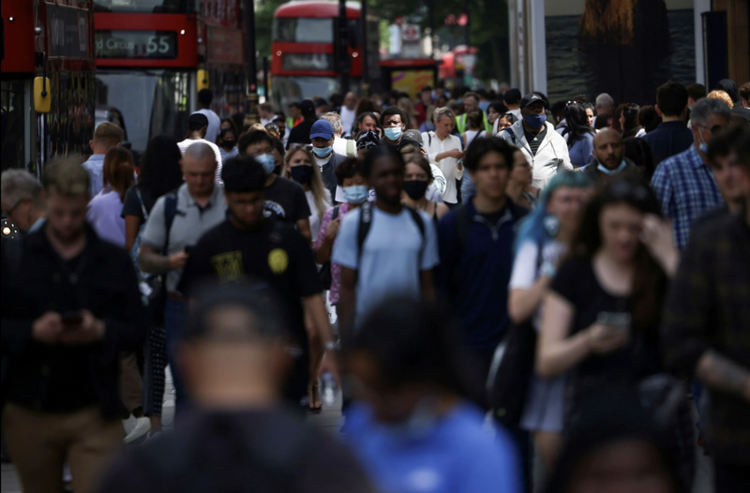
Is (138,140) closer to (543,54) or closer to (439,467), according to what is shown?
(543,54)

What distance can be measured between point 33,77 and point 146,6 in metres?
7.12

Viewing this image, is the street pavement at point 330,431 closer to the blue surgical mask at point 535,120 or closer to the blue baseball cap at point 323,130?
the blue baseball cap at point 323,130

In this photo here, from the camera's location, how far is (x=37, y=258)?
480 centimetres

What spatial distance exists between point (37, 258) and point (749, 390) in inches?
101

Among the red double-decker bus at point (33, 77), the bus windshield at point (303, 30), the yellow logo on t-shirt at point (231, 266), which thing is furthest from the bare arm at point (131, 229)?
the bus windshield at point (303, 30)

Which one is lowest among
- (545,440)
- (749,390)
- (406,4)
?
(545,440)

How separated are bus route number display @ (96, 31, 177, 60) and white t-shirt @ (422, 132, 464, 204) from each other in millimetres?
6489

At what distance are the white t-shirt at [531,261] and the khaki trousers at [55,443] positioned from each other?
161 cm

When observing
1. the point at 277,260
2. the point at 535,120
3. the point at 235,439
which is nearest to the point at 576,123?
the point at 535,120

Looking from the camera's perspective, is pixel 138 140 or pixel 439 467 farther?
pixel 138 140

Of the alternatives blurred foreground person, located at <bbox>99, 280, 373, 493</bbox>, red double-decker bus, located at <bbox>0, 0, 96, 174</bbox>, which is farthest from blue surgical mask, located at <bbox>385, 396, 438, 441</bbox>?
red double-decker bus, located at <bbox>0, 0, 96, 174</bbox>

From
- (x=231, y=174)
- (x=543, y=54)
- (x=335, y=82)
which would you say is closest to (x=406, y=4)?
(x=335, y=82)

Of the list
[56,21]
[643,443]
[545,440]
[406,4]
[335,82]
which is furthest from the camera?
[406,4]

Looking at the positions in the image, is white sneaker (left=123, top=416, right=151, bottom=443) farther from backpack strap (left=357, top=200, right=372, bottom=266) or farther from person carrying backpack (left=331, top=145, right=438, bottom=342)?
backpack strap (left=357, top=200, right=372, bottom=266)
